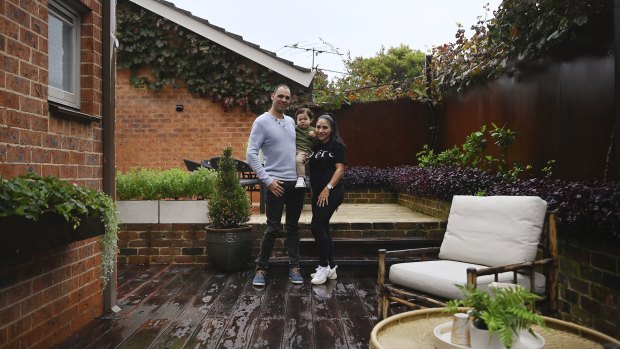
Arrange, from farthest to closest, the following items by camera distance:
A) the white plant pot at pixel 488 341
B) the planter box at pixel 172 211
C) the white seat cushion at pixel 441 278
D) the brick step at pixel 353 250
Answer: the planter box at pixel 172 211 → the brick step at pixel 353 250 → the white seat cushion at pixel 441 278 → the white plant pot at pixel 488 341

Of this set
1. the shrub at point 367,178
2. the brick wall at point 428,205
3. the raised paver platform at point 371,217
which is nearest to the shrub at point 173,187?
the raised paver platform at point 371,217

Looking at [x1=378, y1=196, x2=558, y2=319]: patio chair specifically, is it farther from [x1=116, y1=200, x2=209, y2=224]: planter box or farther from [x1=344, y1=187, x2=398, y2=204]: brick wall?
[x1=344, y1=187, x2=398, y2=204]: brick wall

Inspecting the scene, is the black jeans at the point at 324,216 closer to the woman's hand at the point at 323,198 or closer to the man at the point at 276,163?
the woman's hand at the point at 323,198

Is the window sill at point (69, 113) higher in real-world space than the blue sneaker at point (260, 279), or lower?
higher

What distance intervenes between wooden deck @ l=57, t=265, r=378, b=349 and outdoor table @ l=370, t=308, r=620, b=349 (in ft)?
3.14

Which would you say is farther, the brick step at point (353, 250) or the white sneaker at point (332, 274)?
the brick step at point (353, 250)

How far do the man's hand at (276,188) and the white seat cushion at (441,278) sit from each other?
1422 millimetres

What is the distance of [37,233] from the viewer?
2.22m

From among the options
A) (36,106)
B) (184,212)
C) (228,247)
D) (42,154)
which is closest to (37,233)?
(42,154)

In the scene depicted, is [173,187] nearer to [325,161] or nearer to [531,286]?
[325,161]

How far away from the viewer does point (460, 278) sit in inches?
107

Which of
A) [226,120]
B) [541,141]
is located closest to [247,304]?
[541,141]

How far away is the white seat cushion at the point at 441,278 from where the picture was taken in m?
2.68

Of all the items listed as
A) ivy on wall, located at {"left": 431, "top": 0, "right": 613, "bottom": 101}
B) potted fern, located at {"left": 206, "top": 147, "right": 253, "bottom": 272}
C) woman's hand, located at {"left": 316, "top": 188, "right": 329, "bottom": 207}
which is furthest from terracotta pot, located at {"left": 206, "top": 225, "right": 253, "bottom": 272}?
ivy on wall, located at {"left": 431, "top": 0, "right": 613, "bottom": 101}
